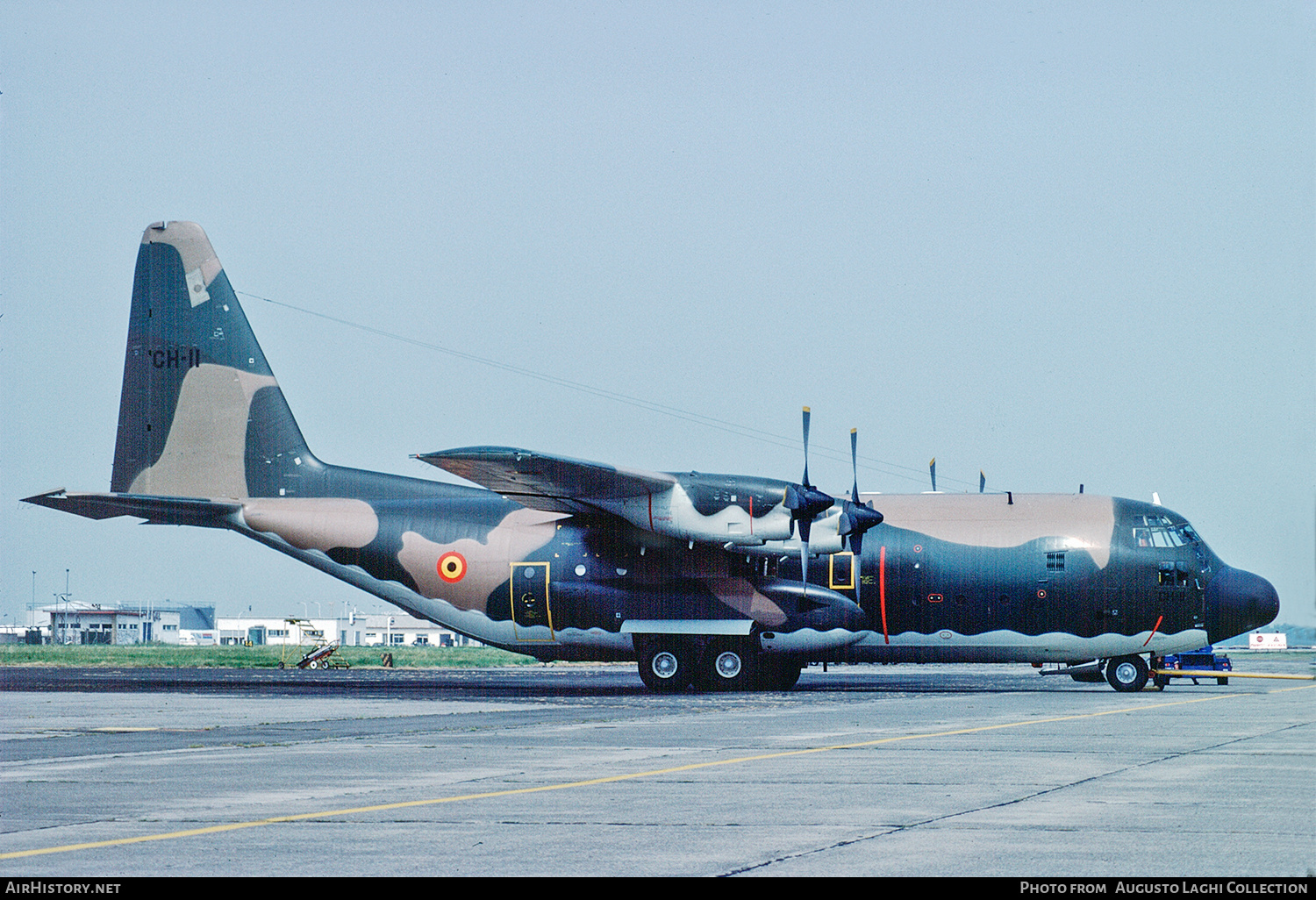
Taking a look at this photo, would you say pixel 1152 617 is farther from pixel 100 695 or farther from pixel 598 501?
pixel 100 695

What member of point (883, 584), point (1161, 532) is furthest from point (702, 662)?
point (1161, 532)

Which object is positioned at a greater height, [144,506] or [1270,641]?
[144,506]

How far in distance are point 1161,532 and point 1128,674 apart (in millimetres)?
4074

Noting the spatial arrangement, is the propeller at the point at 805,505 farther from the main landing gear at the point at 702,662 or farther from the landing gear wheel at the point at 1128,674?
the landing gear wheel at the point at 1128,674

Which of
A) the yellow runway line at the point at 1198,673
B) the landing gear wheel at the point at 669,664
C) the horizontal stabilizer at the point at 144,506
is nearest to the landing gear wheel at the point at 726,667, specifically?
the landing gear wheel at the point at 669,664

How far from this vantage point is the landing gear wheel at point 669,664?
36.7 m

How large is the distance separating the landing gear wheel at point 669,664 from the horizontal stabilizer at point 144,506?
11.2 m

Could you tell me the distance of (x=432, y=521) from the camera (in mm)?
37812

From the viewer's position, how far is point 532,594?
37.1 metres

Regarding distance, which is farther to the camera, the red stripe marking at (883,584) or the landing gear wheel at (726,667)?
the landing gear wheel at (726,667)

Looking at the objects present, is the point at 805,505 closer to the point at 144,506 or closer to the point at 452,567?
the point at 452,567

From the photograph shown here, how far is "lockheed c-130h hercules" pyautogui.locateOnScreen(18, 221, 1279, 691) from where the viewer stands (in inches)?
1356
